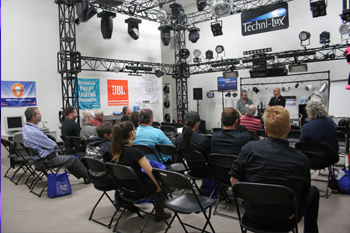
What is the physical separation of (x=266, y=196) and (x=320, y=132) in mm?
2378

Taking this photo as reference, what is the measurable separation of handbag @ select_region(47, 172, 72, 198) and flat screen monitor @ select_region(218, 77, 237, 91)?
27.7 ft

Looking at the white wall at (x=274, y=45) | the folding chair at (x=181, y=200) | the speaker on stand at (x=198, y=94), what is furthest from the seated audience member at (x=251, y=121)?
the speaker on stand at (x=198, y=94)

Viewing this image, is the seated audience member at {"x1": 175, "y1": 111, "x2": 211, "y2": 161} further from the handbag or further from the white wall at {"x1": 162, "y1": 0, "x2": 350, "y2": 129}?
the white wall at {"x1": 162, "y1": 0, "x2": 350, "y2": 129}

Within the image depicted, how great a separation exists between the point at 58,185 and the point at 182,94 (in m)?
7.97

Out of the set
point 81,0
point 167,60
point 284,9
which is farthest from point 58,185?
point 167,60

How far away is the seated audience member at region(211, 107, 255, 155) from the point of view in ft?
9.84

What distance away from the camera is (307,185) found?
1.92 metres

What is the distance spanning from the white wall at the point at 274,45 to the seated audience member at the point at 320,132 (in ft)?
15.0

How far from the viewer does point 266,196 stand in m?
1.84

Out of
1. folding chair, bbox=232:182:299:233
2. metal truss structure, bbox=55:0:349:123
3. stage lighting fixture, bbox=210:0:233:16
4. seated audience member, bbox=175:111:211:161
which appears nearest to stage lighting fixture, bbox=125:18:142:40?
metal truss structure, bbox=55:0:349:123

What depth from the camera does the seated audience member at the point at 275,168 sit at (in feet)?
6.03

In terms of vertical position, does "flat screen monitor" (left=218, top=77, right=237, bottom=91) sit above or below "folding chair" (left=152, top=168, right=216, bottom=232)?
above

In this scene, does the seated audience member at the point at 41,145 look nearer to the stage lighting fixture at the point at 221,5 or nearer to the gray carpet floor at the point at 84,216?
the gray carpet floor at the point at 84,216

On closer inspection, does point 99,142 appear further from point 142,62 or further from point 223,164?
point 142,62
